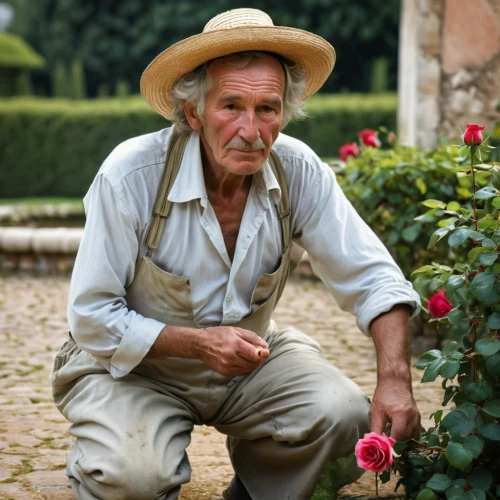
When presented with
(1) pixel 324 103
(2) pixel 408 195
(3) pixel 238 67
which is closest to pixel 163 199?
(3) pixel 238 67

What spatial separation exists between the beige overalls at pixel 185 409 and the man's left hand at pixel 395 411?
0.16 metres

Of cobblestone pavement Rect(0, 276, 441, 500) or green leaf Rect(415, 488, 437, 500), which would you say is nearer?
green leaf Rect(415, 488, 437, 500)

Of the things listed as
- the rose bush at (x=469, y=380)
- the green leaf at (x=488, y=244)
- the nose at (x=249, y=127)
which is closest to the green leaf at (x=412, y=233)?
the rose bush at (x=469, y=380)

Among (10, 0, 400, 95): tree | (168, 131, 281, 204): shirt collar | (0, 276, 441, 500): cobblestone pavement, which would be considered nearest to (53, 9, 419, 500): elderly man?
(168, 131, 281, 204): shirt collar

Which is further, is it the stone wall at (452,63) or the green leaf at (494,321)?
the stone wall at (452,63)

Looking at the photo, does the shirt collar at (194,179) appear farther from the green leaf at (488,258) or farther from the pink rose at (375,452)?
the pink rose at (375,452)

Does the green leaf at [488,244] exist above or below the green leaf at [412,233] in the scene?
above

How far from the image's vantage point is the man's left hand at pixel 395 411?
283 centimetres

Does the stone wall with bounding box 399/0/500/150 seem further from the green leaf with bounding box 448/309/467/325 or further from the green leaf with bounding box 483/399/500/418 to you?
the green leaf with bounding box 483/399/500/418

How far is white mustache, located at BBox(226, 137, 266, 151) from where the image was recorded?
299 centimetres

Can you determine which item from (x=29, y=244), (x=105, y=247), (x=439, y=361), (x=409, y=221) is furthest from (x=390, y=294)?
(x=29, y=244)

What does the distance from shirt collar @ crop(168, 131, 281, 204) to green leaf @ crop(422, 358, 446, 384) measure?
0.79m

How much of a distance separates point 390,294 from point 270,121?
0.64 meters

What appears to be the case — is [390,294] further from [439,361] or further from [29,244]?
[29,244]
